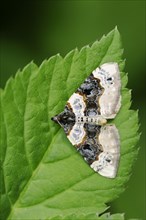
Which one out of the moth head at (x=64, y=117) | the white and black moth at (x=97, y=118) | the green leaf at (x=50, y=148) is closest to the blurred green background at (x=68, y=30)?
the white and black moth at (x=97, y=118)

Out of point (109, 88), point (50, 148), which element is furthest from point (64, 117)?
point (109, 88)

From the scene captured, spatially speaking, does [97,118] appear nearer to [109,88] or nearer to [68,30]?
[109,88]

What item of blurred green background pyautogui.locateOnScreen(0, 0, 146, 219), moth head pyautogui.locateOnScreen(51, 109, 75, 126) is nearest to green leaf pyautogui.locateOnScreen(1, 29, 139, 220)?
moth head pyautogui.locateOnScreen(51, 109, 75, 126)

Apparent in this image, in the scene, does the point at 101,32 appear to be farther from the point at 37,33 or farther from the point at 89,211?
the point at 89,211

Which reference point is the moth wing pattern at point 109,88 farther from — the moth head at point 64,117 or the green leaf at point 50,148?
the moth head at point 64,117

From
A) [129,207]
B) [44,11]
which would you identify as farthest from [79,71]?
[44,11]
